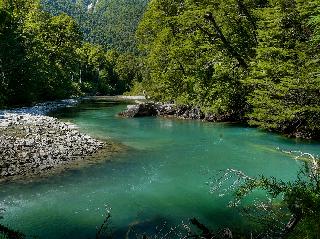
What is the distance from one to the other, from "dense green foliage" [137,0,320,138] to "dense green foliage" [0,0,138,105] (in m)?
14.6

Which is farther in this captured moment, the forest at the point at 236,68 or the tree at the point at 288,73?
the tree at the point at 288,73

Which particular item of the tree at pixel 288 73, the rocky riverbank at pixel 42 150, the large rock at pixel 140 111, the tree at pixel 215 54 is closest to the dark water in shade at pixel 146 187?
the rocky riverbank at pixel 42 150

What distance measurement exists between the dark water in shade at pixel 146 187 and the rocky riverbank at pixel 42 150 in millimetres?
1202

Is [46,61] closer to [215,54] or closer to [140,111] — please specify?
[140,111]

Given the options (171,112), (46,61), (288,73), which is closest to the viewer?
(288,73)

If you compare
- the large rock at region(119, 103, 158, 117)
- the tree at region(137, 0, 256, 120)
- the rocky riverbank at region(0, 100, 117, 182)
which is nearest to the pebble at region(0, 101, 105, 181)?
the rocky riverbank at region(0, 100, 117, 182)

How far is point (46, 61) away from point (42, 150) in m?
40.4

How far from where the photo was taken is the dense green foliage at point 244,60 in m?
25.6

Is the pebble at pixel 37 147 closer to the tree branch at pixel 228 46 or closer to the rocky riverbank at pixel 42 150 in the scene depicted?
the rocky riverbank at pixel 42 150

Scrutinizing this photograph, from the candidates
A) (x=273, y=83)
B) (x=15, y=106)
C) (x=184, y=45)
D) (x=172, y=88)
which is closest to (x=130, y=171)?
(x=273, y=83)

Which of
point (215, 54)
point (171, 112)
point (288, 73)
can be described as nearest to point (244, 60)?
point (215, 54)

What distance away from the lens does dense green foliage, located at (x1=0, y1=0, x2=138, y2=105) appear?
42469 millimetres

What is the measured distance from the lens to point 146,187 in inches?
590

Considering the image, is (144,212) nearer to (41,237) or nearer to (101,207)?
(101,207)
